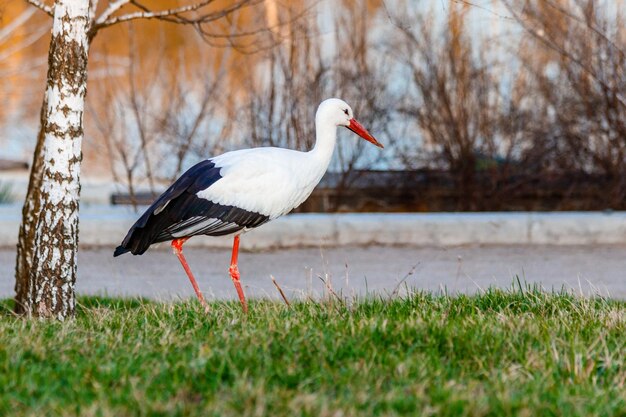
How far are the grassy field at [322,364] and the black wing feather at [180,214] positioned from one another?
68cm

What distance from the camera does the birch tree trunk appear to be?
591 centimetres

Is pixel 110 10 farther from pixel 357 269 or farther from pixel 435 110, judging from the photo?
pixel 435 110

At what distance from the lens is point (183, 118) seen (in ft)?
40.1

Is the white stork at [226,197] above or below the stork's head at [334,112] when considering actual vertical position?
below

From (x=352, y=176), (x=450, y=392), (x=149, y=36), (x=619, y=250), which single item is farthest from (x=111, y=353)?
(x=149, y=36)

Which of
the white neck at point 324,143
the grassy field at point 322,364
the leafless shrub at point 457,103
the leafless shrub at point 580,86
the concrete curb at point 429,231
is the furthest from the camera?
the leafless shrub at point 457,103

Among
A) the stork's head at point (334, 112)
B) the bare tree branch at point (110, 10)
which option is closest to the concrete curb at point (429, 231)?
the bare tree branch at point (110, 10)

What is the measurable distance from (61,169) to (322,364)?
262 centimetres

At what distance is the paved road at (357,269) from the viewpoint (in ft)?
26.7

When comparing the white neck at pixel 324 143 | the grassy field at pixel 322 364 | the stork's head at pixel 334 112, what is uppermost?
the stork's head at pixel 334 112

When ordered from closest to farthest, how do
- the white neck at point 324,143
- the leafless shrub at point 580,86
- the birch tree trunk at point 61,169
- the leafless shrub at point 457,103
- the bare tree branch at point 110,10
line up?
1. the birch tree trunk at point 61,169
2. the white neck at point 324,143
3. the bare tree branch at point 110,10
4. the leafless shrub at point 580,86
5. the leafless shrub at point 457,103

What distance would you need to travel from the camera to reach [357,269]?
9141mm

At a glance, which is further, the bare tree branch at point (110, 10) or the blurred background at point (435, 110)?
the blurred background at point (435, 110)

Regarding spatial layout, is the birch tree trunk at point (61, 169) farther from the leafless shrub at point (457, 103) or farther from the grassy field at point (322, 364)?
the leafless shrub at point (457, 103)
